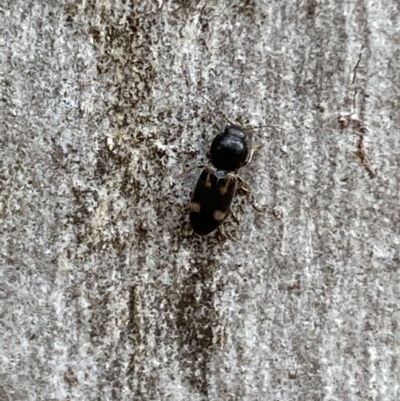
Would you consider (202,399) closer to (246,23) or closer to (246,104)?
(246,104)

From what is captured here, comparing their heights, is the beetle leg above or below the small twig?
below

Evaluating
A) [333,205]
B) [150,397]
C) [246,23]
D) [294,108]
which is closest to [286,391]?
[150,397]

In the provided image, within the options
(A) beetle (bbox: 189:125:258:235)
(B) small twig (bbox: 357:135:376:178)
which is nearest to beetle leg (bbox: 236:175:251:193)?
(A) beetle (bbox: 189:125:258:235)

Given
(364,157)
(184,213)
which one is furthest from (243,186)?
(364,157)

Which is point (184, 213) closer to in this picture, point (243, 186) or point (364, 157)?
point (243, 186)

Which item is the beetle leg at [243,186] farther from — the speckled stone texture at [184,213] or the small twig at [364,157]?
the small twig at [364,157]

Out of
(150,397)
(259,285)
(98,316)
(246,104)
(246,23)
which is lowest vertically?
(150,397)

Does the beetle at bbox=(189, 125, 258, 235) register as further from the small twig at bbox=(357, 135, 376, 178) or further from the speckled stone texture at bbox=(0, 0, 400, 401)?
the small twig at bbox=(357, 135, 376, 178)
